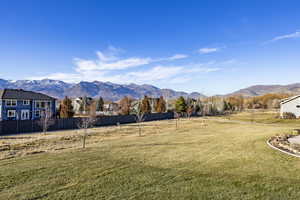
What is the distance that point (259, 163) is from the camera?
8109 mm

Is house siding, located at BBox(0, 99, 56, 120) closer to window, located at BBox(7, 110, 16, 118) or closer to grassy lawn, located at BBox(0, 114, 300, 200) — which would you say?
window, located at BBox(7, 110, 16, 118)

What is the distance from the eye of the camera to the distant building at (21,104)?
34750mm

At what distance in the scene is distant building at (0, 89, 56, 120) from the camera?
34.8 metres

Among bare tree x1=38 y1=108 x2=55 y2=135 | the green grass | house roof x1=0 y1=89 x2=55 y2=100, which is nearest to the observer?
bare tree x1=38 y1=108 x2=55 y2=135

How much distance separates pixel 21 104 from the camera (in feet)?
121

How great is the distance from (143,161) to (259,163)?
469 centimetres

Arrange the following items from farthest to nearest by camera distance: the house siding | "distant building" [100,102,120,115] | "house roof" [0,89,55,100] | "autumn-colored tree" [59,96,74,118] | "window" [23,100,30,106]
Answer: "distant building" [100,102,120,115] < "autumn-colored tree" [59,96,74,118] < "window" [23,100,30,106] < "house roof" [0,89,55,100] < the house siding

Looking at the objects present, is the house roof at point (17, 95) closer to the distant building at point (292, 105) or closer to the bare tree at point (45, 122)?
the bare tree at point (45, 122)

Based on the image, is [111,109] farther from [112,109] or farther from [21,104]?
[21,104]

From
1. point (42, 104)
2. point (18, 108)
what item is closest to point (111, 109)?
point (42, 104)

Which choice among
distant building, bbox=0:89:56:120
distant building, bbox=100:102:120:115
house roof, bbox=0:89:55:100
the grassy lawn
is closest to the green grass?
the grassy lawn

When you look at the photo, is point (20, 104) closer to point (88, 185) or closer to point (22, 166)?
point (22, 166)

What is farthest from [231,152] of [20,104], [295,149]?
[20,104]

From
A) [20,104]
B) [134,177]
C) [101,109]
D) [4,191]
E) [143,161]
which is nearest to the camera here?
[4,191]
